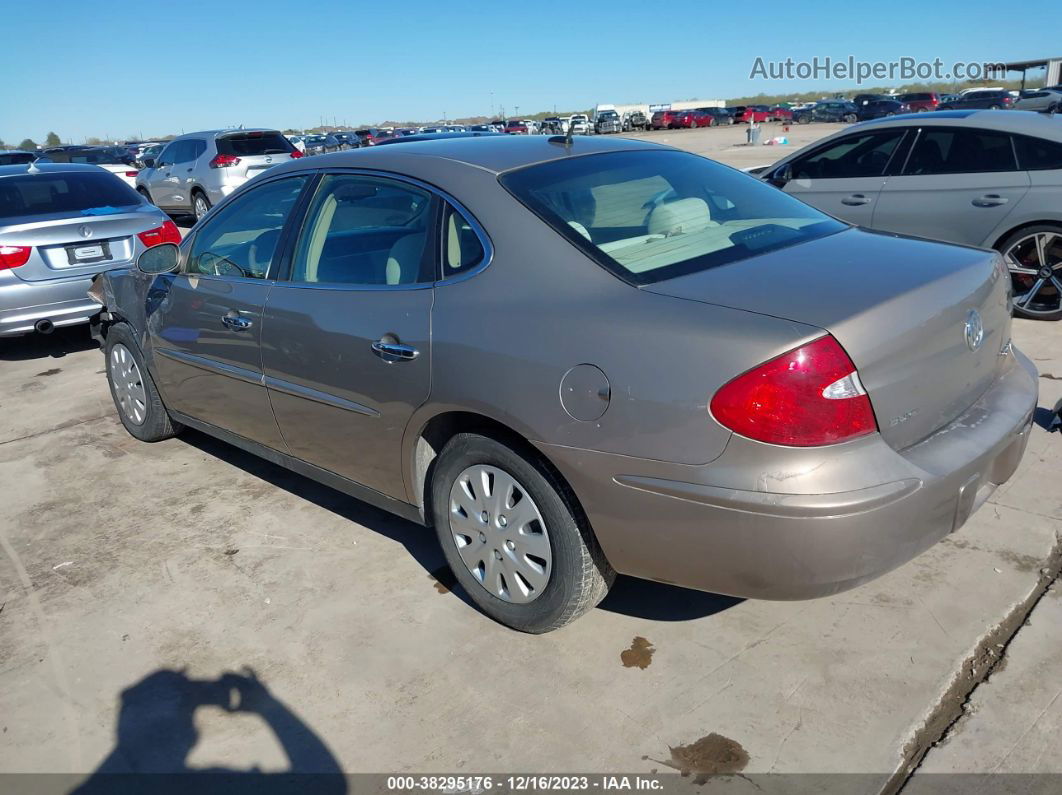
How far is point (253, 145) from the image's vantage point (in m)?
15.3

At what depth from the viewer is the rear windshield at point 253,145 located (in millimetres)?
15031

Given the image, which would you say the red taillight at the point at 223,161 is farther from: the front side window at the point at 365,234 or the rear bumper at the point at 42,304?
the front side window at the point at 365,234

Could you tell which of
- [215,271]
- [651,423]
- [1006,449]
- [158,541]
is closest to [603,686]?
[651,423]

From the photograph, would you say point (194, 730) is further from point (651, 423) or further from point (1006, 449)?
point (1006, 449)

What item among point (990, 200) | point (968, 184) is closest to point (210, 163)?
point (968, 184)

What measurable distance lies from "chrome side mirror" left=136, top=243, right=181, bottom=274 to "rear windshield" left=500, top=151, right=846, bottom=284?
212cm

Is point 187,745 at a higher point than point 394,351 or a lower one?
lower

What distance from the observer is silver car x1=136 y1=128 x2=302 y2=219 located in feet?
48.8

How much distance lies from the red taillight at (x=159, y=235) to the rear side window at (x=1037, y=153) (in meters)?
6.88

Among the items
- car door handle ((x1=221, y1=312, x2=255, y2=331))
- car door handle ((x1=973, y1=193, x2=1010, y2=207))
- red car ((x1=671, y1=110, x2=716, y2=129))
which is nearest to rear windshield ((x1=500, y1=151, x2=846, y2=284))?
car door handle ((x1=221, y1=312, x2=255, y2=331))

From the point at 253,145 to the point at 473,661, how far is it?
14269 mm

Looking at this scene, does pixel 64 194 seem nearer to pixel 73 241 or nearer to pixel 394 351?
pixel 73 241

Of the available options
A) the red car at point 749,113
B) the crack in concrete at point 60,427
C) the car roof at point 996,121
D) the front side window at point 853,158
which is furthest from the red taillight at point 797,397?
the red car at point 749,113

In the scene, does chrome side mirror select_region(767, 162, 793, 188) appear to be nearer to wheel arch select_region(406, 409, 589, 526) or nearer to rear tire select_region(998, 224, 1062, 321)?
rear tire select_region(998, 224, 1062, 321)
